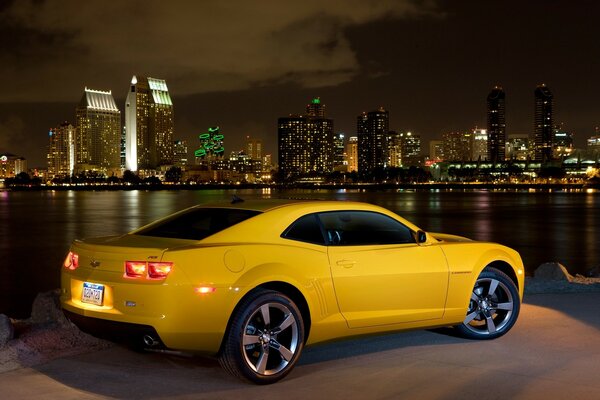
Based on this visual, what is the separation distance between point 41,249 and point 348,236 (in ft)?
82.8

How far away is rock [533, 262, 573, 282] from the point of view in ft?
37.1

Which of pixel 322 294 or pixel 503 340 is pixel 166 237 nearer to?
pixel 322 294

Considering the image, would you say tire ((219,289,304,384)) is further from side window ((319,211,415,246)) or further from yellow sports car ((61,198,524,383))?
side window ((319,211,415,246))

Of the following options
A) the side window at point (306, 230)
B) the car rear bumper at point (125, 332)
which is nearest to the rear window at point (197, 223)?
the side window at point (306, 230)

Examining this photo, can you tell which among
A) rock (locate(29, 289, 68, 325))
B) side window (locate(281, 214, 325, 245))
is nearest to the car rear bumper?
side window (locate(281, 214, 325, 245))

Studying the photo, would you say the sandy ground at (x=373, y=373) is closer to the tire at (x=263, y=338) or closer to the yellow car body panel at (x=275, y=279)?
the tire at (x=263, y=338)

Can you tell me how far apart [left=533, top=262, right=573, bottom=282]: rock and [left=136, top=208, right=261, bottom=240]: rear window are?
665cm

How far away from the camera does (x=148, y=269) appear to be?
210 inches

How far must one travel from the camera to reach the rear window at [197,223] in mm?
6012

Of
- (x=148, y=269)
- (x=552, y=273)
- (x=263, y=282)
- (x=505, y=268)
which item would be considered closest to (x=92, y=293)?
(x=148, y=269)

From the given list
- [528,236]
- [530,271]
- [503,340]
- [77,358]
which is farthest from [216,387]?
[528,236]

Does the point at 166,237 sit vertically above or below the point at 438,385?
above

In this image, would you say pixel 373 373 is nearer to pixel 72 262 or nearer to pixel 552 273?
pixel 72 262

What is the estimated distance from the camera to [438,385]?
556 cm
